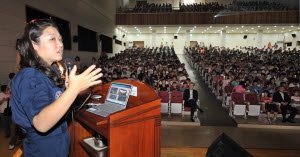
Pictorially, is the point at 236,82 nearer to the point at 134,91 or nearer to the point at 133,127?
the point at 134,91

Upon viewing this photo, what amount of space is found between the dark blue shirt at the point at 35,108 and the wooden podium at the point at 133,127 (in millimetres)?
334

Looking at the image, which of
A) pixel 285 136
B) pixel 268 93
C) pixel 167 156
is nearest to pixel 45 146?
pixel 167 156

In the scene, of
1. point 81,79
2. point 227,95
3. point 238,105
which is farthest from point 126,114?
point 227,95

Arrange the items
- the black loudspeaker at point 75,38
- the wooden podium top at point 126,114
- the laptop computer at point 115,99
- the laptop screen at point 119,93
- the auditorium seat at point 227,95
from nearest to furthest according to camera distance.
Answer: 1. the wooden podium top at point 126,114
2. the laptop computer at point 115,99
3. the laptop screen at point 119,93
4. the auditorium seat at point 227,95
5. the black loudspeaker at point 75,38

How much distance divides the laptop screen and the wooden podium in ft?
0.40

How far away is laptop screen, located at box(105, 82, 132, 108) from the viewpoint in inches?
75.2

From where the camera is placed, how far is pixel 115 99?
78.9 inches

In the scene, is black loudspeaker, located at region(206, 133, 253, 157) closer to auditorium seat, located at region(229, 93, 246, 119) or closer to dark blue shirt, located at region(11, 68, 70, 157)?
dark blue shirt, located at region(11, 68, 70, 157)

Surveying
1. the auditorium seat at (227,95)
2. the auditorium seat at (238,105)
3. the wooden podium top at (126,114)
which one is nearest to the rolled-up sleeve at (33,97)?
the wooden podium top at (126,114)

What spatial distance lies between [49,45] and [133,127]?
0.93 meters

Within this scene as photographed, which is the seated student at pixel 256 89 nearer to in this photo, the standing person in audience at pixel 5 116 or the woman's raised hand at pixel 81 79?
the woman's raised hand at pixel 81 79

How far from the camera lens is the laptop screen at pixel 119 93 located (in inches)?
75.2

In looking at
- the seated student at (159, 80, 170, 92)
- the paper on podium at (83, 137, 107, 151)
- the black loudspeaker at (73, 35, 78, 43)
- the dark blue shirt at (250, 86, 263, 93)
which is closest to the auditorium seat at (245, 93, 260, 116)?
the dark blue shirt at (250, 86, 263, 93)

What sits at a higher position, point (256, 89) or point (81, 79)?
point (81, 79)
